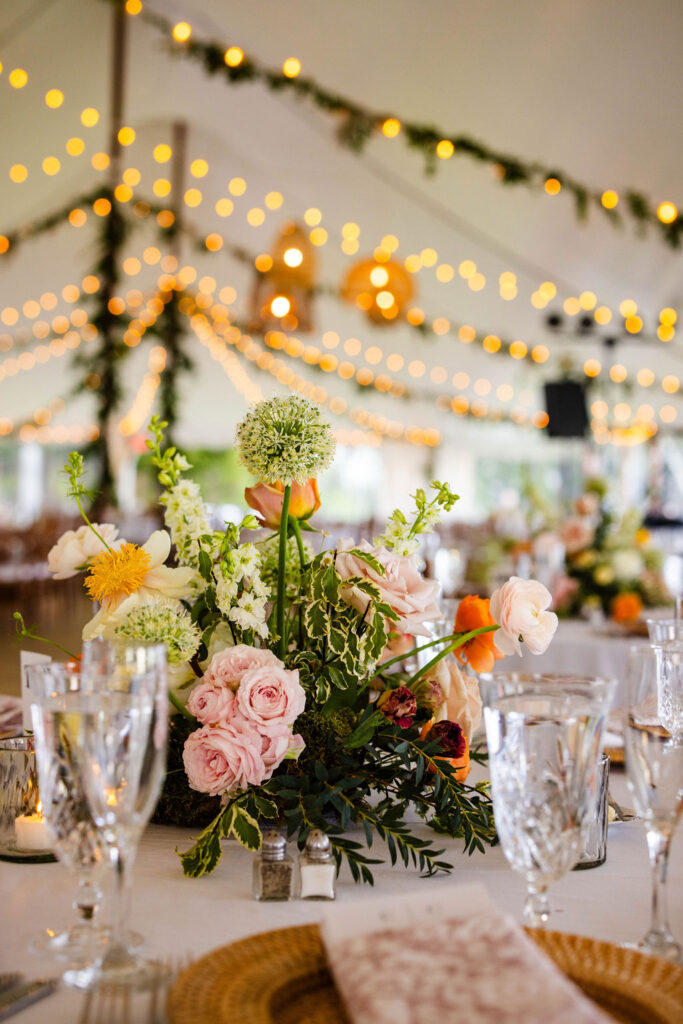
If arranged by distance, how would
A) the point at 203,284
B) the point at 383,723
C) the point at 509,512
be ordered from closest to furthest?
1. the point at 383,723
2. the point at 203,284
3. the point at 509,512

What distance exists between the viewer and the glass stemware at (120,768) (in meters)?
0.77

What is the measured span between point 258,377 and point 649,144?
762 centimetres

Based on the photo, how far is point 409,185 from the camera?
695cm

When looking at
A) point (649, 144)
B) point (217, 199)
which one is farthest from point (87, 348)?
point (649, 144)

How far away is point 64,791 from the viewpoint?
2.57 ft

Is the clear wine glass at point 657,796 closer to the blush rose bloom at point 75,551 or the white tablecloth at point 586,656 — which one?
the blush rose bloom at point 75,551

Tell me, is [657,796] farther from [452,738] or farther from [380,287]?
[380,287]

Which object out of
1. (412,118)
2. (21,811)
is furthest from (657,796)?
(412,118)

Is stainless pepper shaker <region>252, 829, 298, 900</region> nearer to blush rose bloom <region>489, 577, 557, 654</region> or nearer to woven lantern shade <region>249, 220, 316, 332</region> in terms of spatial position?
blush rose bloom <region>489, 577, 557, 654</region>

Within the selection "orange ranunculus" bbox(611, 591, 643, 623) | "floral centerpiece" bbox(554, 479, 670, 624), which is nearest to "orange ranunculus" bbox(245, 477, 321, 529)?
"orange ranunculus" bbox(611, 591, 643, 623)

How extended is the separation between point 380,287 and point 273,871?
483 centimetres

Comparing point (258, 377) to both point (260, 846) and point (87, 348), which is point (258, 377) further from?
point (260, 846)

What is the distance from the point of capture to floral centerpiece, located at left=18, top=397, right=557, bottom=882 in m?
0.99

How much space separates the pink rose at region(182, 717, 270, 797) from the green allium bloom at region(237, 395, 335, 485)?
0.28m
